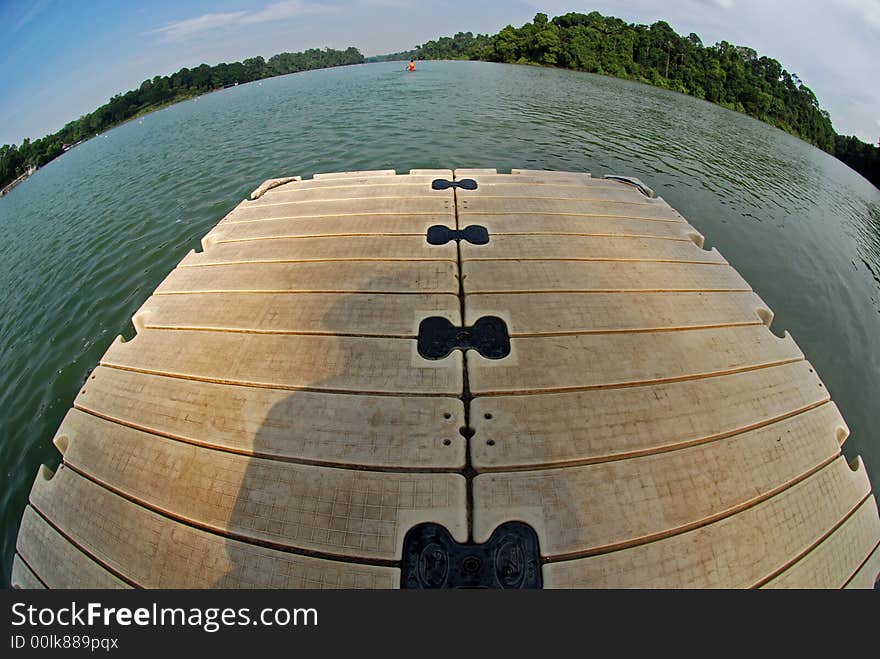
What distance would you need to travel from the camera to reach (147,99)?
49.6m

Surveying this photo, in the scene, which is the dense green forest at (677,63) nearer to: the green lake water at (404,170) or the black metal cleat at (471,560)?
the green lake water at (404,170)

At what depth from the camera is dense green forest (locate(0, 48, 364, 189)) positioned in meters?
27.2

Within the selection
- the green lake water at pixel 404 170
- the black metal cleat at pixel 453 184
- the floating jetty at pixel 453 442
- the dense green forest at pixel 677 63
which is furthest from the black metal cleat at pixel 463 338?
the dense green forest at pixel 677 63

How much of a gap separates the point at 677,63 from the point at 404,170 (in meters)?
44.7

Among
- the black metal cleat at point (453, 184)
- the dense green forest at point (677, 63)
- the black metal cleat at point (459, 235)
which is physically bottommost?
the black metal cleat at point (459, 235)

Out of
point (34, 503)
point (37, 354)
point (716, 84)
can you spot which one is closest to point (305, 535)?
point (34, 503)

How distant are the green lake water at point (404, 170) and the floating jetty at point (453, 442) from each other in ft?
7.72

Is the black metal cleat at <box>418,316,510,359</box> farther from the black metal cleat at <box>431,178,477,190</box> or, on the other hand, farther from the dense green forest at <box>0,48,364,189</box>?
the dense green forest at <box>0,48,364,189</box>

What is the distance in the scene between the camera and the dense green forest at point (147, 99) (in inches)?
1073
